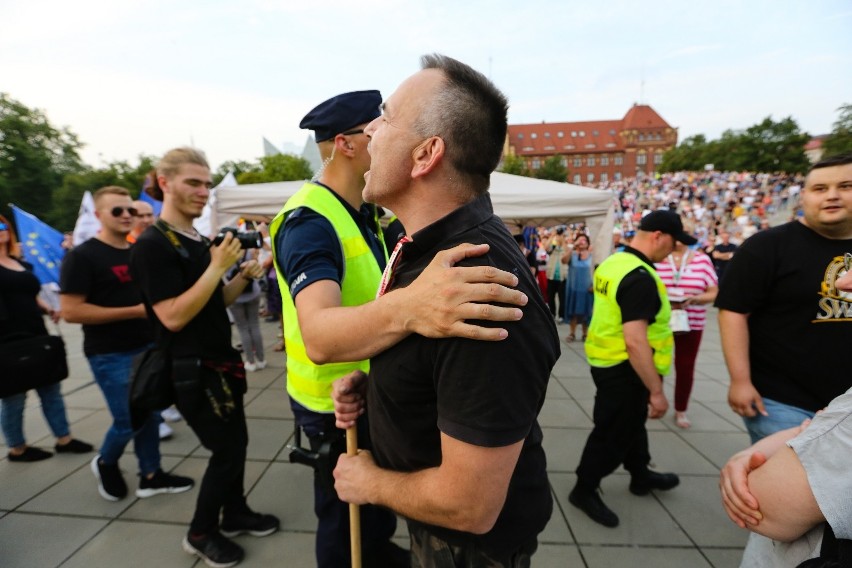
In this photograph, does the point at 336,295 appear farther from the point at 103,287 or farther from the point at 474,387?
the point at 103,287

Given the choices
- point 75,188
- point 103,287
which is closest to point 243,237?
point 103,287

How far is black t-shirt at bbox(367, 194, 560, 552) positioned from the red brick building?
8733 centimetres

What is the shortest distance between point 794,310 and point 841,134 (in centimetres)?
5837

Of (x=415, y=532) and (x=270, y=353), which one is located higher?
(x=415, y=532)

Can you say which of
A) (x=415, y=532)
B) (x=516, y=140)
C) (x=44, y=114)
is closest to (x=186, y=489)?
(x=415, y=532)

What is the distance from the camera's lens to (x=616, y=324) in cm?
287

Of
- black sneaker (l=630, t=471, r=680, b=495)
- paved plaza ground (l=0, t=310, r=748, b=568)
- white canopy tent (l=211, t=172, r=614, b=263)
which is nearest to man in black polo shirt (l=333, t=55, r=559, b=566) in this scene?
paved plaza ground (l=0, t=310, r=748, b=568)

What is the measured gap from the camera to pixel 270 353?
708 centimetres

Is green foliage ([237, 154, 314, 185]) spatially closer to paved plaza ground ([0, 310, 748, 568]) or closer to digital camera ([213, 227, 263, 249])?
A: paved plaza ground ([0, 310, 748, 568])

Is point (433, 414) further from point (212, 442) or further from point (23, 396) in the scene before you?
point (23, 396)

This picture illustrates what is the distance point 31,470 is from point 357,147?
4162mm

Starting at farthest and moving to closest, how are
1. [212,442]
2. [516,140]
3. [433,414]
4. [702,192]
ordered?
[516,140] → [702,192] → [212,442] → [433,414]

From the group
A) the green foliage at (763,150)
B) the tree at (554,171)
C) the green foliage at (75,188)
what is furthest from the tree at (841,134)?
the green foliage at (75,188)

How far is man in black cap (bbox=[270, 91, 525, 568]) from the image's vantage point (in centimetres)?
108
